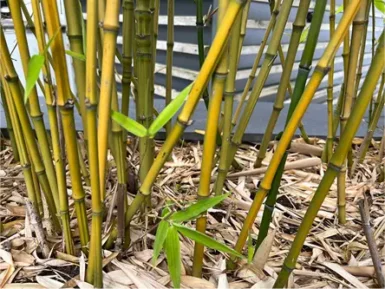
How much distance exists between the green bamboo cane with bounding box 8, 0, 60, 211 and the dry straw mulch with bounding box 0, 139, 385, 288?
0.28ft

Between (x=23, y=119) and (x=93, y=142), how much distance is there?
4.9 inches

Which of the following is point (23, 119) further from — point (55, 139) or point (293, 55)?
point (293, 55)

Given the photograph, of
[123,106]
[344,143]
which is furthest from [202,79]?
[123,106]

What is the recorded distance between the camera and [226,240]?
2.05 feet

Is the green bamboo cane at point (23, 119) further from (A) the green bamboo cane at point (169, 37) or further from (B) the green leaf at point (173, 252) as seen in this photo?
(A) the green bamboo cane at point (169, 37)

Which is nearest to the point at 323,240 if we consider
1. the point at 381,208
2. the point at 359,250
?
→ the point at 359,250

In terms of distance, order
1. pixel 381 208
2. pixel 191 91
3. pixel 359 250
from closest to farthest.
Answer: pixel 191 91
pixel 359 250
pixel 381 208

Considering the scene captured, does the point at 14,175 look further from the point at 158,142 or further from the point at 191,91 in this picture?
the point at 191,91

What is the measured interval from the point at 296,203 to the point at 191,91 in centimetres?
46

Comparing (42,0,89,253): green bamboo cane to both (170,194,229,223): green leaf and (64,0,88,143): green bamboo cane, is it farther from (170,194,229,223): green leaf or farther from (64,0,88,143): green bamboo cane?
(170,194,229,223): green leaf

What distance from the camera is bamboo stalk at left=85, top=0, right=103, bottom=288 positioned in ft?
1.24

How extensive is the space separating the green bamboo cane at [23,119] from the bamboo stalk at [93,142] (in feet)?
0.38

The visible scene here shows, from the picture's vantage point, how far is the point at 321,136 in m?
1.10

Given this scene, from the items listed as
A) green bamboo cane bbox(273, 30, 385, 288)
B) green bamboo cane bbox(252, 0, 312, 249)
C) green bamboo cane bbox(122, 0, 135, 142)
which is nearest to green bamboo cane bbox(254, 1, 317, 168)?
green bamboo cane bbox(252, 0, 312, 249)
